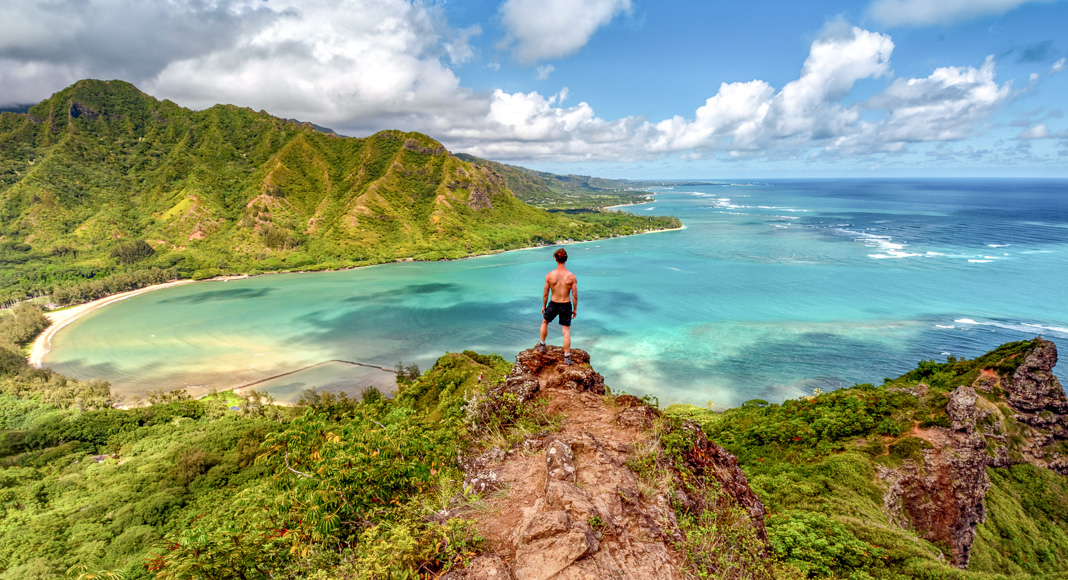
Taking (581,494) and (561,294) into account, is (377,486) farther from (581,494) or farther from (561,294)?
(561,294)

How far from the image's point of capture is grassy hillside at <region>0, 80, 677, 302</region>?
128875 mm

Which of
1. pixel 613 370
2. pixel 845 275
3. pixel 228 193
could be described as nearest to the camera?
pixel 613 370

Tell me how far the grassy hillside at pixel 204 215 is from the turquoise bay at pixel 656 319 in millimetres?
24152

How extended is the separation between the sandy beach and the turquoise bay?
209 cm

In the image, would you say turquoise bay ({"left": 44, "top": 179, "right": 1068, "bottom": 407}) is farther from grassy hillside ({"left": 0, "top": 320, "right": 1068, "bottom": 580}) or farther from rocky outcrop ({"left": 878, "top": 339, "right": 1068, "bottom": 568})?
rocky outcrop ({"left": 878, "top": 339, "right": 1068, "bottom": 568})

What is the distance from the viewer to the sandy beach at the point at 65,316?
72700 millimetres

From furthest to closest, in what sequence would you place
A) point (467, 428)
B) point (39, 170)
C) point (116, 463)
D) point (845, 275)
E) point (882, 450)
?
point (39, 170) → point (845, 275) → point (116, 463) → point (882, 450) → point (467, 428)

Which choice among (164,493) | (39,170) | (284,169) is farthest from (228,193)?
(164,493)

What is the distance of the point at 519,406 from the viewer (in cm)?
1045

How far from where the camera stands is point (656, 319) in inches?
3223

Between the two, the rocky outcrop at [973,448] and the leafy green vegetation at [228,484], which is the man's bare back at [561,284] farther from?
the rocky outcrop at [973,448]

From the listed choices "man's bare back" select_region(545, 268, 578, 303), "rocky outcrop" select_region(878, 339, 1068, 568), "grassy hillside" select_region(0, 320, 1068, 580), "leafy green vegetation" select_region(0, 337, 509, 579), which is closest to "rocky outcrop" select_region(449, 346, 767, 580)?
"grassy hillside" select_region(0, 320, 1068, 580)

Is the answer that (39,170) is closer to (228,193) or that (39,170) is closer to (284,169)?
(228,193)

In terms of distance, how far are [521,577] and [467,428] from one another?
4.28m
